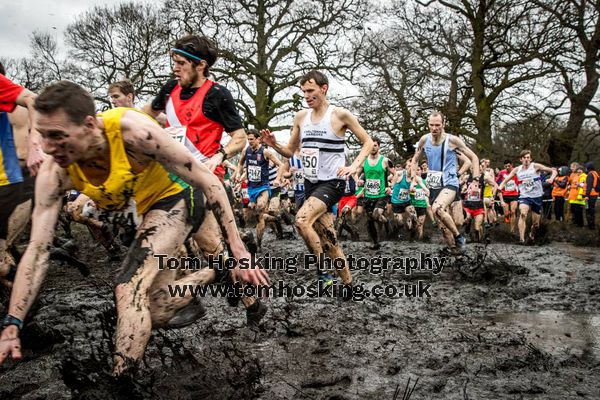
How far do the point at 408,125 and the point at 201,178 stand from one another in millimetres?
19628

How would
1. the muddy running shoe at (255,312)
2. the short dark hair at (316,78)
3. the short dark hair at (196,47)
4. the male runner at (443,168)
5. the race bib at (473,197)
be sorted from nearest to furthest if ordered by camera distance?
1. the muddy running shoe at (255,312)
2. the short dark hair at (196,47)
3. the short dark hair at (316,78)
4. the male runner at (443,168)
5. the race bib at (473,197)

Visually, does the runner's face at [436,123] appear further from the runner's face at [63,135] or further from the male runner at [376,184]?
the runner's face at [63,135]

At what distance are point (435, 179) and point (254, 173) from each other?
3604 millimetres

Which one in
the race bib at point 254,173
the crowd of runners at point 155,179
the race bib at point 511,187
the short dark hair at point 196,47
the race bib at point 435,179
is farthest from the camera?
the race bib at point 511,187

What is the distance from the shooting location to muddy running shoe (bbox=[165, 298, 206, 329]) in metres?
2.99

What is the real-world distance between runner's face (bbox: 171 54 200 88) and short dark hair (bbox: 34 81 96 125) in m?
2.07

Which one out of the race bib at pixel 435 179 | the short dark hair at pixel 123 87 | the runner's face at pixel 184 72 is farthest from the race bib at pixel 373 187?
the runner's face at pixel 184 72

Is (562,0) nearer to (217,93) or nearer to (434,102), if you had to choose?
(434,102)

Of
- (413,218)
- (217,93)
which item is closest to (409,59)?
(413,218)

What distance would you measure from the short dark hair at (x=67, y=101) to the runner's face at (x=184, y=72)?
2.07 m

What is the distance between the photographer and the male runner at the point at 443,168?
784 cm

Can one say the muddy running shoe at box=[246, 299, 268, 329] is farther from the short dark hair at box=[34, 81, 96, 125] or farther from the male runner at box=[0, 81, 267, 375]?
the short dark hair at box=[34, 81, 96, 125]

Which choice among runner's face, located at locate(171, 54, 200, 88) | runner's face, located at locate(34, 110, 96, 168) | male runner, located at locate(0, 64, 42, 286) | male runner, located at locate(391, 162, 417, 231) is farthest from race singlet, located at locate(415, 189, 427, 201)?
runner's face, located at locate(34, 110, 96, 168)

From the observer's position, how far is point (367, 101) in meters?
21.9
